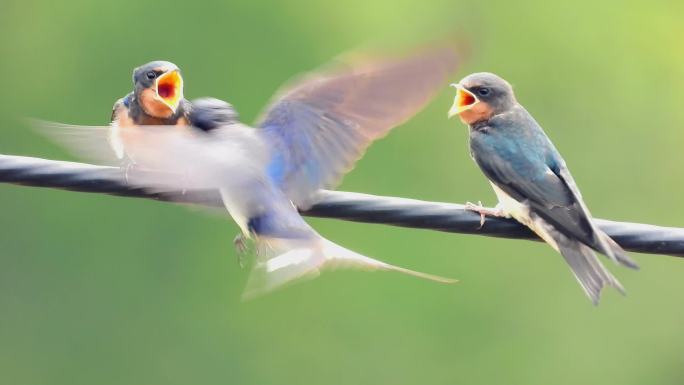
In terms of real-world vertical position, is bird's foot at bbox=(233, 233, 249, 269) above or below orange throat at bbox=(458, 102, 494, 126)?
below

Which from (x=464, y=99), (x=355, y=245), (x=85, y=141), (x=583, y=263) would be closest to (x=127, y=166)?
(x=85, y=141)

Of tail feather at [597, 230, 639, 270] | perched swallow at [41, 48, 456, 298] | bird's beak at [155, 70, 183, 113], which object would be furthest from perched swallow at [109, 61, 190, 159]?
tail feather at [597, 230, 639, 270]

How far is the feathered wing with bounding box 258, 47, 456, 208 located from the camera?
4.61 meters

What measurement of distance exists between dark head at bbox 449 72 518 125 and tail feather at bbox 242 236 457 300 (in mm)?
1151

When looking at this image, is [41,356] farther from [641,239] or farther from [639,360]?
[641,239]

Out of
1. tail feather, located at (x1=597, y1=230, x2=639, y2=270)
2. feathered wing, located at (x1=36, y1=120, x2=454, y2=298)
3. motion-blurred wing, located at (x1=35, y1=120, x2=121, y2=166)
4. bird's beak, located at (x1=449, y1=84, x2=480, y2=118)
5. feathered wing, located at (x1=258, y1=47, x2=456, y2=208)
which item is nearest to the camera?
motion-blurred wing, located at (x1=35, y1=120, x2=121, y2=166)

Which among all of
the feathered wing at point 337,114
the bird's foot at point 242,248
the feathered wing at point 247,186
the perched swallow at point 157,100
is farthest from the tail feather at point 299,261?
the perched swallow at point 157,100

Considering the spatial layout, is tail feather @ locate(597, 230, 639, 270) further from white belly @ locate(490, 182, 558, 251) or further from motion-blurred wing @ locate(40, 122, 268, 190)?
motion-blurred wing @ locate(40, 122, 268, 190)

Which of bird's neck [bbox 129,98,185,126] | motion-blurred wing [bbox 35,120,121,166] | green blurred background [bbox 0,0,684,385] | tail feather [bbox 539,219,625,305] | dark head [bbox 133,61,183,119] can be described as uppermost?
motion-blurred wing [bbox 35,120,121,166]

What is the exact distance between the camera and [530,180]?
521 centimetres

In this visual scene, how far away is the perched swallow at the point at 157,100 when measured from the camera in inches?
198

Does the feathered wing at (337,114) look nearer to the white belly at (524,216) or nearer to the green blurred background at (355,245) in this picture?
the white belly at (524,216)

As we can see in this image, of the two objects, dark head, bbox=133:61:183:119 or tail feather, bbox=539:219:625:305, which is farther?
dark head, bbox=133:61:183:119

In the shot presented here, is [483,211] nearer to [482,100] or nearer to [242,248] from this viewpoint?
[242,248]
